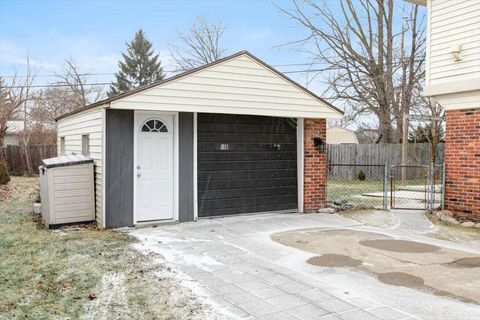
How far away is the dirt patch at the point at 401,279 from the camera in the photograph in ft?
15.2

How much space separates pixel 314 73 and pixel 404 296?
19302 mm

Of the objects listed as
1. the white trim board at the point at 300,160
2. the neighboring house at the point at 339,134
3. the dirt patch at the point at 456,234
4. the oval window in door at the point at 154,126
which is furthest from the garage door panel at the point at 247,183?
the neighboring house at the point at 339,134

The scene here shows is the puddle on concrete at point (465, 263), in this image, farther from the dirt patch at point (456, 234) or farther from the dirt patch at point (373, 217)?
the dirt patch at point (373, 217)

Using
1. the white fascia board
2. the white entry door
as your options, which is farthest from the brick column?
the white entry door

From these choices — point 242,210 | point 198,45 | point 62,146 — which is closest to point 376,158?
point 242,210

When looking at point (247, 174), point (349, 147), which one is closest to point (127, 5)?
point (349, 147)

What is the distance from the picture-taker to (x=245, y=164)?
9.19 m

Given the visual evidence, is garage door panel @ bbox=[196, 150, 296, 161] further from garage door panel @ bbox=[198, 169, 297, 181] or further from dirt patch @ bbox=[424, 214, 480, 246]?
dirt patch @ bbox=[424, 214, 480, 246]

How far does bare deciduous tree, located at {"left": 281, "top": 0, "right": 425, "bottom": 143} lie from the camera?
864 inches

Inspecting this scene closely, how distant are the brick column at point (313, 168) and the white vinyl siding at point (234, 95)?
39 cm

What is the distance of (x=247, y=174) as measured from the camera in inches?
363

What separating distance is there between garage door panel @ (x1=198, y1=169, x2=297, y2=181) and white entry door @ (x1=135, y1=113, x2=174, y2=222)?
75 cm

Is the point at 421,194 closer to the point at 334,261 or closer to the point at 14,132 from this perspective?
the point at 334,261

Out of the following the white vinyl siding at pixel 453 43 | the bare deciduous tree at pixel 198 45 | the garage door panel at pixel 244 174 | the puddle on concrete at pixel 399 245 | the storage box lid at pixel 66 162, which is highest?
the bare deciduous tree at pixel 198 45
